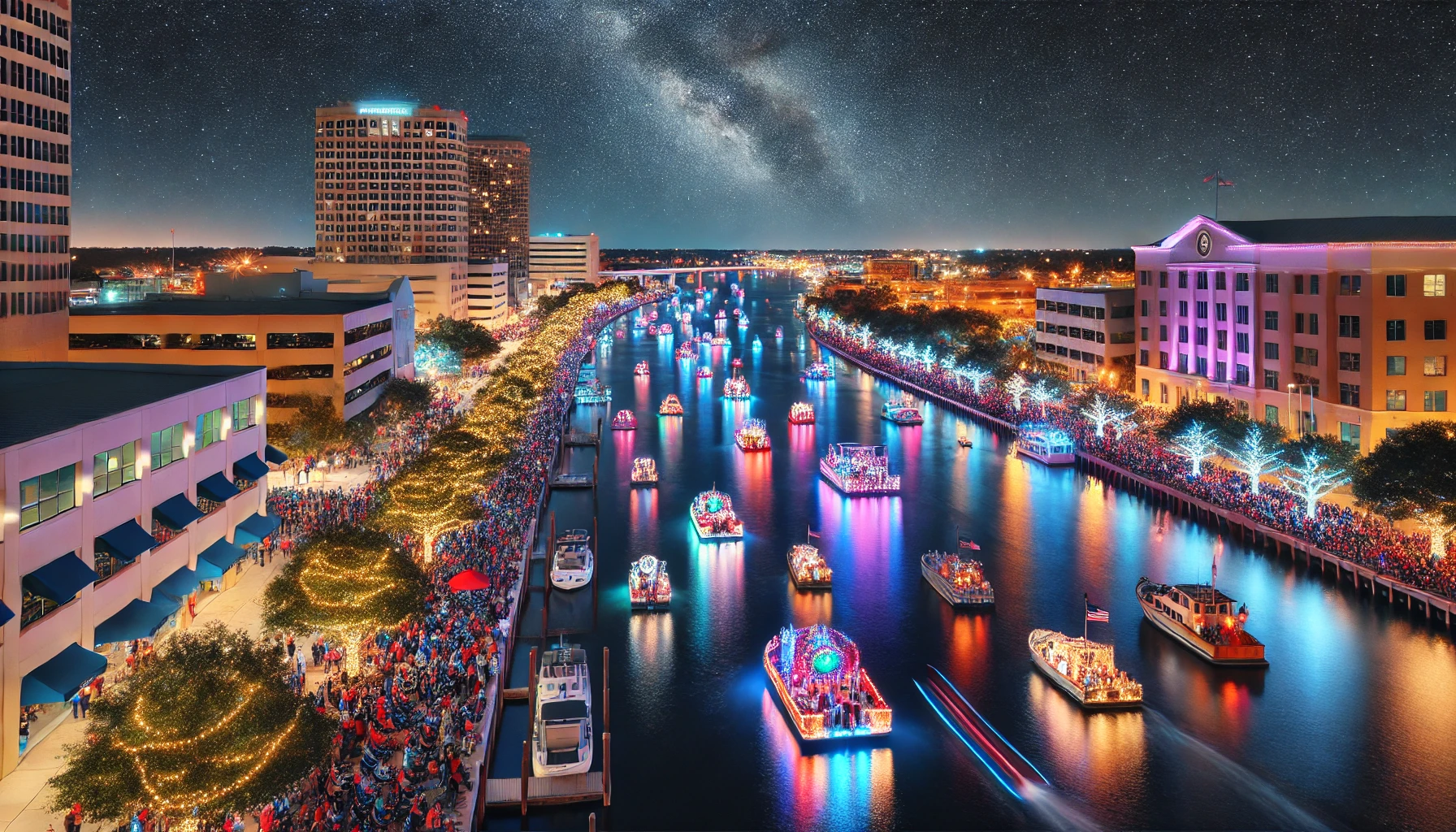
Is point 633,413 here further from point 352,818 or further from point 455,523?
point 352,818

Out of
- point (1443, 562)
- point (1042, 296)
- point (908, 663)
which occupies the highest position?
point (1042, 296)

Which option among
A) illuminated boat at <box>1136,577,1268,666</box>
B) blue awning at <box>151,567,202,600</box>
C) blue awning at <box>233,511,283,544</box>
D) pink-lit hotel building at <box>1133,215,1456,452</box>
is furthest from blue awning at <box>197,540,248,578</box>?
pink-lit hotel building at <box>1133,215,1456,452</box>

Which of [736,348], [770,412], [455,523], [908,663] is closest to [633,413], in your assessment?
[770,412]

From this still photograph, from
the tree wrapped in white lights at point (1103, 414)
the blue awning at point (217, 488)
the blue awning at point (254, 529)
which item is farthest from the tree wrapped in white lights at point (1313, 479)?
the blue awning at point (217, 488)

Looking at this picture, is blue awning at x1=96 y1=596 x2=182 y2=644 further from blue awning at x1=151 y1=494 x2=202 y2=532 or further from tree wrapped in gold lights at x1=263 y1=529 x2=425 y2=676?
tree wrapped in gold lights at x1=263 y1=529 x2=425 y2=676

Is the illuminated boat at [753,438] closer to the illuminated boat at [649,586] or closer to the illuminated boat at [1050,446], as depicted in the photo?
the illuminated boat at [1050,446]
